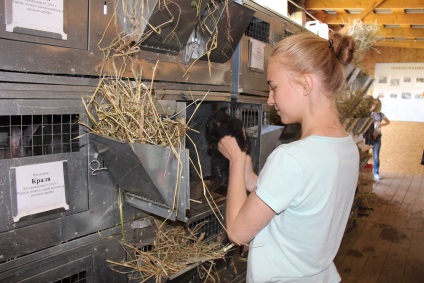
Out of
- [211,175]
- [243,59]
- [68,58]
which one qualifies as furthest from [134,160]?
[243,59]

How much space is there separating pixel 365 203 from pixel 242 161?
394cm

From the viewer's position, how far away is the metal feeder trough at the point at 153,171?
0.91 metres

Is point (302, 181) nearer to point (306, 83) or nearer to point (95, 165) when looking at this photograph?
point (306, 83)

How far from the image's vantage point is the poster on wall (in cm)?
662

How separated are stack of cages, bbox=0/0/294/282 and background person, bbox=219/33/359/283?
0.17 metres

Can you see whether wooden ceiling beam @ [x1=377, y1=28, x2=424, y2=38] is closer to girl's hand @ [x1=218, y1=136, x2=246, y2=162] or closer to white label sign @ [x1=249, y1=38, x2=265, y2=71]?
white label sign @ [x1=249, y1=38, x2=265, y2=71]

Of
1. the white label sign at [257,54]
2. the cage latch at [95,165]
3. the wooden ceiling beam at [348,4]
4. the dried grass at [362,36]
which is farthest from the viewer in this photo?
the wooden ceiling beam at [348,4]

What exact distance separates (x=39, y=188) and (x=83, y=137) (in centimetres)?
20

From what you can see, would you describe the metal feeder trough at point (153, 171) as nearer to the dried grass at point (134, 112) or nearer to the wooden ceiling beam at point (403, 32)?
the dried grass at point (134, 112)

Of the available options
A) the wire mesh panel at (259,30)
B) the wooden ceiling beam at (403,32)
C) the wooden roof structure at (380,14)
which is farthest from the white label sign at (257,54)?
the wooden ceiling beam at (403,32)

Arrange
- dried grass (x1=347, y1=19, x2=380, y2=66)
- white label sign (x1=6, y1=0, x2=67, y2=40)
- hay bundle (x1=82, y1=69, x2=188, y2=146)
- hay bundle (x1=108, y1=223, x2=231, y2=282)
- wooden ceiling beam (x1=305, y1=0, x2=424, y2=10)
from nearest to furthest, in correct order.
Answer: white label sign (x1=6, y1=0, x2=67, y2=40) < hay bundle (x1=82, y1=69, x2=188, y2=146) < hay bundle (x1=108, y1=223, x2=231, y2=282) < dried grass (x1=347, y1=19, x2=380, y2=66) < wooden ceiling beam (x1=305, y1=0, x2=424, y2=10)

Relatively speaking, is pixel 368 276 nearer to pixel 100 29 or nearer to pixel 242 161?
pixel 242 161

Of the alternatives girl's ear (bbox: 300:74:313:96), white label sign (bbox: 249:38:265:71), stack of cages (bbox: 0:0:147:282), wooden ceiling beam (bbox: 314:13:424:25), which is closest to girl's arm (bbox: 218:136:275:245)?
girl's ear (bbox: 300:74:313:96)

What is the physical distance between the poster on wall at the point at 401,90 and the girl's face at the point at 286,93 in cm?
640
